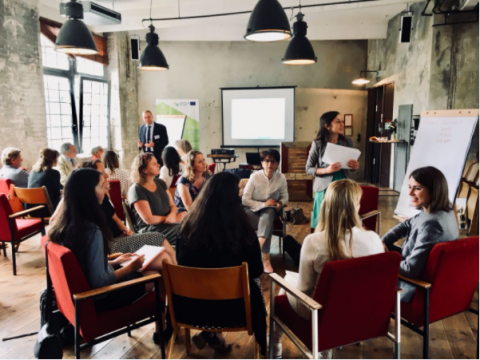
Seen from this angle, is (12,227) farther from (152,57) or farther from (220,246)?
(152,57)

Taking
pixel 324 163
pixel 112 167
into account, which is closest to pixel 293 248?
pixel 324 163

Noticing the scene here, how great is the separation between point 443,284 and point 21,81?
6.06 meters

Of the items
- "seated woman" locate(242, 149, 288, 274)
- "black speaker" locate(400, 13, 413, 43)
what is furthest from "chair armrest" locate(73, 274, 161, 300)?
"black speaker" locate(400, 13, 413, 43)

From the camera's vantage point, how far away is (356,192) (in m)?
1.92

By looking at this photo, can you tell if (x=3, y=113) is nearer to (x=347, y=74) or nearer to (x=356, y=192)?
(x=356, y=192)

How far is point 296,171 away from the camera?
7113mm

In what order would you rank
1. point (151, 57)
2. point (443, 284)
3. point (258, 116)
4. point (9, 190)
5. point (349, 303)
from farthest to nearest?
1. point (258, 116)
2. point (151, 57)
3. point (9, 190)
4. point (443, 284)
5. point (349, 303)

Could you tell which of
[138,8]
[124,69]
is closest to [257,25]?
[138,8]

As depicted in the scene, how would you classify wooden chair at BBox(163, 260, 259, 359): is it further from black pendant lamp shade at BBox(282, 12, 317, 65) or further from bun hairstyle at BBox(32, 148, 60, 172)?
black pendant lamp shade at BBox(282, 12, 317, 65)

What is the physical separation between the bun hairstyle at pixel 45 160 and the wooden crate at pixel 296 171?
4.01m

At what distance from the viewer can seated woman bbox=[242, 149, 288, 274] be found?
12.2 ft

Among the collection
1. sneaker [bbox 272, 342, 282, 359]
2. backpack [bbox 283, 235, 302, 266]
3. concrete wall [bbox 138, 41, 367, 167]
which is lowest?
sneaker [bbox 272, 342, 282, 359]

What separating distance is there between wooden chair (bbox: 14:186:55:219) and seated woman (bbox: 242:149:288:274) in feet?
7.07

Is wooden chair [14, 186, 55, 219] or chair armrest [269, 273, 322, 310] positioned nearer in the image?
chair armrest [269, 273, 322, 310]
